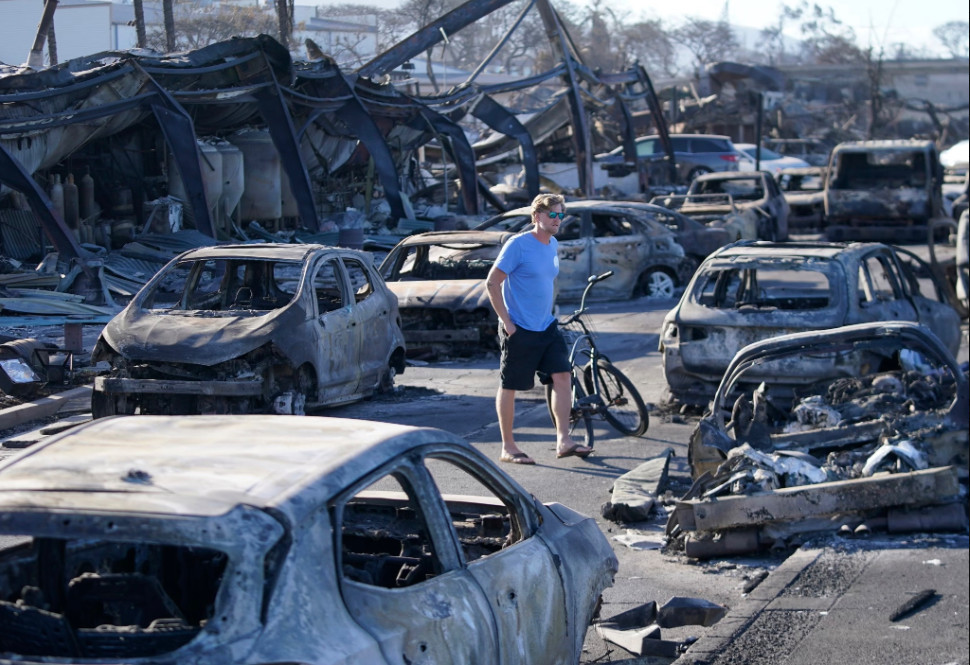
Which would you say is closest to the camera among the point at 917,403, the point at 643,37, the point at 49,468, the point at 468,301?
the point at 49,468

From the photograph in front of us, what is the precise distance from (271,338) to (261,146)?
53.2 ft

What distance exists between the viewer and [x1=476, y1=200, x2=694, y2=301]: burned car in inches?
743

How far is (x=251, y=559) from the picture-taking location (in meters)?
3.33

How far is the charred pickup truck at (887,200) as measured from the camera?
2716 cm

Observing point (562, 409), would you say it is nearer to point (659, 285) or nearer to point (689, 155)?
point (659, 285)

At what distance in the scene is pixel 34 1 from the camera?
25922 millimetres

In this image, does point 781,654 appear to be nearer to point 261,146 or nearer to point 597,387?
point 597,387

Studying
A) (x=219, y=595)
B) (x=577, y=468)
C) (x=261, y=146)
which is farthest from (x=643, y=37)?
(x=219, y=595)

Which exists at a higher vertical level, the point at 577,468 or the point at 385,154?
the point at 385,154

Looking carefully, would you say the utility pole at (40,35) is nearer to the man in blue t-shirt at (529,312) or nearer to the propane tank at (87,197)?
the propane tank at (87,197)

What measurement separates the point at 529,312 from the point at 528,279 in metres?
0.24

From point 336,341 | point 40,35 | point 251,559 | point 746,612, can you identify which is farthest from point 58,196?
point 251,559

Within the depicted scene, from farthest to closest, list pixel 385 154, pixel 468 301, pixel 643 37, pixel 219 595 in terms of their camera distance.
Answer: pixel 643 37, pixel 385 154, pixel 468 301, pixel 219 595

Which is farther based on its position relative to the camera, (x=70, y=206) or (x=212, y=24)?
(x=212, y=24)
